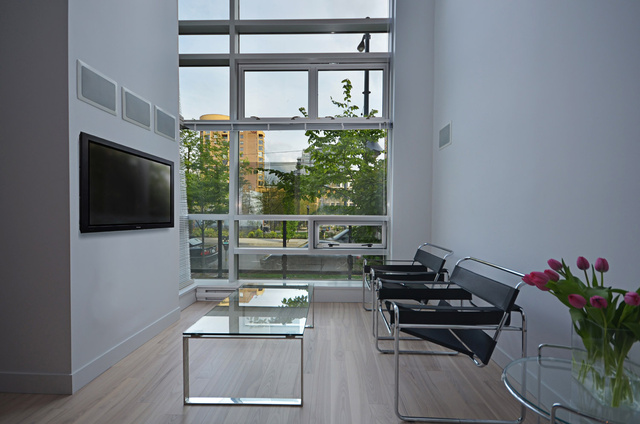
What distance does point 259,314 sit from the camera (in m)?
2.47

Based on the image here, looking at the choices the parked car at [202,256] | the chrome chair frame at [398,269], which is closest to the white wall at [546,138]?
the chrome chair frame at [398,269]

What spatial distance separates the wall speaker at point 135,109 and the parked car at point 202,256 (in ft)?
6.52

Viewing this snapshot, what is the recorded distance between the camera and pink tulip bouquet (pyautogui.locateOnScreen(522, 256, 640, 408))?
1017 mm

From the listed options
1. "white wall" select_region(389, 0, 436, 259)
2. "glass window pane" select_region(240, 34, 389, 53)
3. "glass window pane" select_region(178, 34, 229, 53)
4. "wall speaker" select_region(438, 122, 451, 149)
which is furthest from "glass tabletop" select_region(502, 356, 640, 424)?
"glass window pane" select_region(178, 34, 229, 53)

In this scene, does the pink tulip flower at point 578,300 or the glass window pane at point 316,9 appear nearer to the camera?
the pink tulip flower at point 578,300

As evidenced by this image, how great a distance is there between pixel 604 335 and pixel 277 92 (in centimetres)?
428

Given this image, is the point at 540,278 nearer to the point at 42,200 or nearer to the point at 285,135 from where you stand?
the point at 42,200

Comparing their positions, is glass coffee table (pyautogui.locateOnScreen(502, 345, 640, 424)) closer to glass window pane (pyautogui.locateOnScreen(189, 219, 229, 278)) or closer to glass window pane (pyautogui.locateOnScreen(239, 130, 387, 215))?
glass window pane (pyautogui.locateOnScreen(239, 130, 387, 215))

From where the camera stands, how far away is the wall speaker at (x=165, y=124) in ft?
10.5

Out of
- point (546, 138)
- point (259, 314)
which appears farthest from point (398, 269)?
point (546, 138)

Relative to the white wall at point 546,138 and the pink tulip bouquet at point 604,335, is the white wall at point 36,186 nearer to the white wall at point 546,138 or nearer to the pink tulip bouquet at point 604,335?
the pink tulip bouquet at point 604,335

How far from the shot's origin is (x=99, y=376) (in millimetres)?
2396

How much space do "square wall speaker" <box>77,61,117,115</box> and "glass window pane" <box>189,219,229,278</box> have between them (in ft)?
7.30

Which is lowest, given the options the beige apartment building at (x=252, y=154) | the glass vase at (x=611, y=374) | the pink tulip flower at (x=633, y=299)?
the glass vase at (x=611, y=374)
